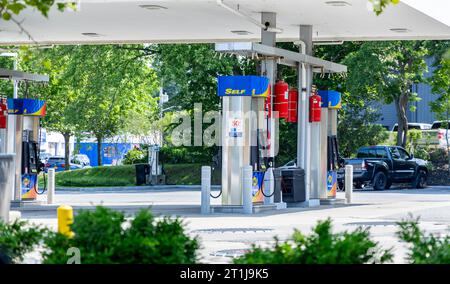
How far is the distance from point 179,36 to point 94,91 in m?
13.0

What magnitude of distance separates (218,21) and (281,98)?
3370 millimetres

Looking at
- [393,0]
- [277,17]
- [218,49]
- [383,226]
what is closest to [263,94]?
[218,49]

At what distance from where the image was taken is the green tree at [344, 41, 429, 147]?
135ft

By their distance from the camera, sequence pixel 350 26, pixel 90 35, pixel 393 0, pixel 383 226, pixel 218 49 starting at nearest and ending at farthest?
pixel 393 0
pixel 383 226
pixel 218 49
pixel 350 26
pixel 90 35

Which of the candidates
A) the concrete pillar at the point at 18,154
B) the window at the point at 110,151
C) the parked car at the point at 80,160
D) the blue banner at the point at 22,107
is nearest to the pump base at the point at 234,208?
the concrete pillar at the point at 18,154

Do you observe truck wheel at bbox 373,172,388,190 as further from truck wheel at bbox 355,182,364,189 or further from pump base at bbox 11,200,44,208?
pump base at bbox 11,200,44,208

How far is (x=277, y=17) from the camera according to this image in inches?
1026

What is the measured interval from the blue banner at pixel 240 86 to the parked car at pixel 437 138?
25632 millimetres

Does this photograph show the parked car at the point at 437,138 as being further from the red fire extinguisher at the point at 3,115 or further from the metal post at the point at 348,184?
the red fire extinguisher at the point at 3,115

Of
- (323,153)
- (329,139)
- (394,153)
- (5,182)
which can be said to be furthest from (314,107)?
(5,182)

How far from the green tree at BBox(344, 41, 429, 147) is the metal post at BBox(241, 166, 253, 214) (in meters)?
19.1

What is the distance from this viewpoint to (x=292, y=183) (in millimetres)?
25438

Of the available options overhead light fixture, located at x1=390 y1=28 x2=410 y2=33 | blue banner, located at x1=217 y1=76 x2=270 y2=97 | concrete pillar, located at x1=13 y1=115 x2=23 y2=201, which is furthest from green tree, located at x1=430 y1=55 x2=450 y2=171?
concrete pillar, located at x1=13 y1=115 x2=23 y2=201

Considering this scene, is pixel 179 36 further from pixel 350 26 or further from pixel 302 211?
pixel 302 211
